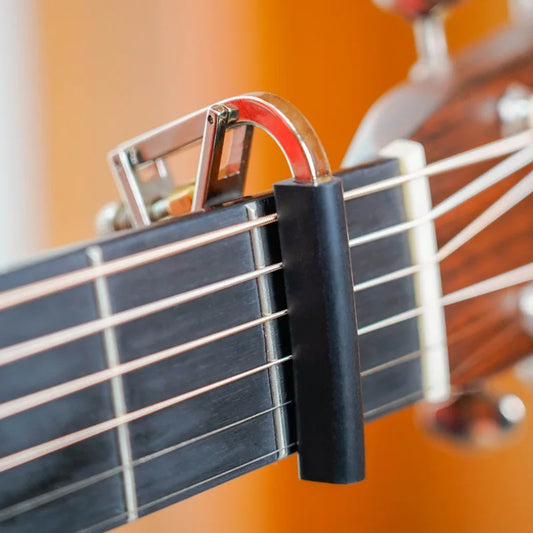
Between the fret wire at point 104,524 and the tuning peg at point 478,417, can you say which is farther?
the tuning peg at point 478,417

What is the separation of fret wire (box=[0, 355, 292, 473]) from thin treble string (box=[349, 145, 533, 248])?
6 cm

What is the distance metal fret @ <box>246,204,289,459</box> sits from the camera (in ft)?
0.99

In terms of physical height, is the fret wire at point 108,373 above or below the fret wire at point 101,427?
above

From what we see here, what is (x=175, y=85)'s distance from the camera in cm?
95

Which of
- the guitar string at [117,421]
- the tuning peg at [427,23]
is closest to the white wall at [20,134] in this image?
the tuning peg at [427,23]

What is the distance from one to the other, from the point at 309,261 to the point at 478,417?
220 mm

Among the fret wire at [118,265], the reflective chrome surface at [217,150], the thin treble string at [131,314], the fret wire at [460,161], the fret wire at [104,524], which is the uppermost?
the reflective chrome surface at [217,150]

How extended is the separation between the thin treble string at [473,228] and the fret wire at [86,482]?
0.24 feet

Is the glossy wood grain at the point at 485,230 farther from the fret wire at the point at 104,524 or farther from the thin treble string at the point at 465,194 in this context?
the fret wire at the point at 104,524

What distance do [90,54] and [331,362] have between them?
26.9 inches

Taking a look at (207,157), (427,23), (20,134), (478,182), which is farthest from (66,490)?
(20,134)

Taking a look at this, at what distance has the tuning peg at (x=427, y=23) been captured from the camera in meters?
0.49

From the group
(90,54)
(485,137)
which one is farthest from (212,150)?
(90,54)

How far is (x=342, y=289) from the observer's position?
0.98 ft
